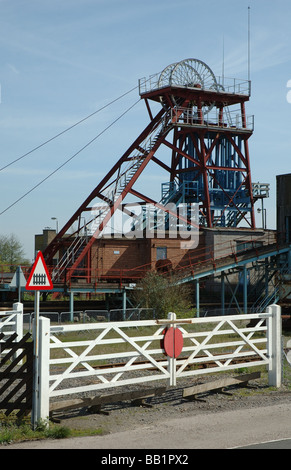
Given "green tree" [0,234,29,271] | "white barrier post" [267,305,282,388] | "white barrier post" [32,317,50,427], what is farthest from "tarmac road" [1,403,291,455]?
"green tree" [0,234,29,271]

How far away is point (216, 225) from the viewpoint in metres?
48.6

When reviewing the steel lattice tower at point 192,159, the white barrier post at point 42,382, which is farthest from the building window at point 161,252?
the white barrier post at point 42,382

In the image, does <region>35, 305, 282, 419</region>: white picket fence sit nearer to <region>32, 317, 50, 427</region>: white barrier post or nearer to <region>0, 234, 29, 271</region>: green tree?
<region>32, 317, 50, 427</region>: white barrier post

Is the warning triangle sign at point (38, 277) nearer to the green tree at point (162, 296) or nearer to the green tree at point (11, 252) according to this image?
the green tree at point (162, 296)

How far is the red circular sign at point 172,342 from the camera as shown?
12.5 m

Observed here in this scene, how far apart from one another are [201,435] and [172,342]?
9.03ft

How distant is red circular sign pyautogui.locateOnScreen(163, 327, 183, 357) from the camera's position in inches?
492

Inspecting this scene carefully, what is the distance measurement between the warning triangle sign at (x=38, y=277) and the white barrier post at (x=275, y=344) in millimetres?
5692

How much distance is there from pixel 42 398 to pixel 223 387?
5.19 metres

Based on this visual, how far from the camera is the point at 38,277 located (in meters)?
10.9

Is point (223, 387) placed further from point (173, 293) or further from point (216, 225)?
point (216, 225)

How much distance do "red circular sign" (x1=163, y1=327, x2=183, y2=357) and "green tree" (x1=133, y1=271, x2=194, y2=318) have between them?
1880cm

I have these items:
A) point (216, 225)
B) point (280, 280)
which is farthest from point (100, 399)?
point (216, 225)

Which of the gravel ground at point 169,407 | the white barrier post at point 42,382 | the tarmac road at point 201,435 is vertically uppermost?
the white barrier post at point 42,382
